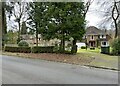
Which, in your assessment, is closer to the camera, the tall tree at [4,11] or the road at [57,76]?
the road at [57,76]

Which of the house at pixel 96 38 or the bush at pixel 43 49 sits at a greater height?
the house at pixel 96 38

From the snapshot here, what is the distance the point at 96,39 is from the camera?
65062 millimetres

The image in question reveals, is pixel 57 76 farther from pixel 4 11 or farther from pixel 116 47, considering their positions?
pixel 4 11

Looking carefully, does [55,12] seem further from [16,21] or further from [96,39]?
[96,39]

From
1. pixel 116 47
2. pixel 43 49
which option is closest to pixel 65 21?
pixel 43 49

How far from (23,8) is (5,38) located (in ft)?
29.6

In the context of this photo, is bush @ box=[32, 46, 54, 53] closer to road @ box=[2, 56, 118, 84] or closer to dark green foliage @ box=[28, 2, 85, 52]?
dark green foliage @ box=[28, 2, 85, 52]

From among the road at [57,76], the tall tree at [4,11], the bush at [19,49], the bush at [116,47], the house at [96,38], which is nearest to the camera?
the road at [57,76]

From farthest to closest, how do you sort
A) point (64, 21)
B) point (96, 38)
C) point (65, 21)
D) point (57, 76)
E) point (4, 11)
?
point (96, 38) < point (4, 11) < point (64, 21) < point (65, 21) < point (57, 76)

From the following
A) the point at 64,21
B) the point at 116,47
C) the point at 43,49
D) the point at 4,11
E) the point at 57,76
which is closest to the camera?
the point at 57,76

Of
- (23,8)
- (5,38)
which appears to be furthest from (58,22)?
(23,8)

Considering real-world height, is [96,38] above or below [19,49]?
above

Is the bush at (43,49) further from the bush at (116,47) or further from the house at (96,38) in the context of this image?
the house at (96,38)

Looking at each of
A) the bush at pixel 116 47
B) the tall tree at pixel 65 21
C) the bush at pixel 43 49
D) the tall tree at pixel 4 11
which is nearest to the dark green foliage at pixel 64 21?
the tall tree at pixel 65 21
